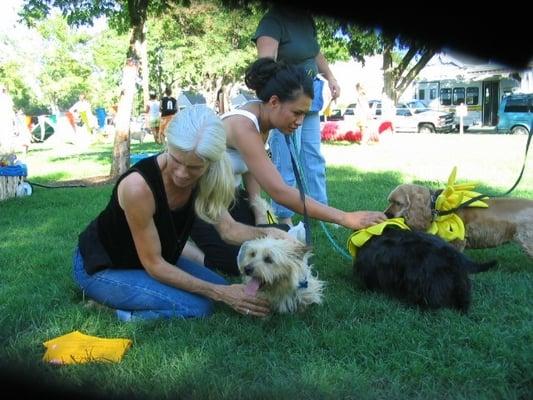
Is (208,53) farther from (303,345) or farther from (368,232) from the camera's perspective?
(303,345)

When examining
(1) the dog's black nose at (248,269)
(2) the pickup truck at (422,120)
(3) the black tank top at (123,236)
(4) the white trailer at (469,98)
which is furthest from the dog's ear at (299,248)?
(4) the white trailer at (469,98)

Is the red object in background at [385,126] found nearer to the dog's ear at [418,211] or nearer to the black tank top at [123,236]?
the dog's ear at [418,211]

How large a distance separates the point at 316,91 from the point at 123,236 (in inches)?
120

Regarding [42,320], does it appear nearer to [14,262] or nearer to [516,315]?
[14,262]

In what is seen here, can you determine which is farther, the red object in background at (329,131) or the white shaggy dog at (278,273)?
the red object in background at (329,131)

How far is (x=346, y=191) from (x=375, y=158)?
6.04m

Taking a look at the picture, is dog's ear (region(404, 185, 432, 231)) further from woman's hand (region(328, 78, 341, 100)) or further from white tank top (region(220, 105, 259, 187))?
woman's hand (region(328, 78, 341, 100))

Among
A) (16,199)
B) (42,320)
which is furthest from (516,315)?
(16,199)

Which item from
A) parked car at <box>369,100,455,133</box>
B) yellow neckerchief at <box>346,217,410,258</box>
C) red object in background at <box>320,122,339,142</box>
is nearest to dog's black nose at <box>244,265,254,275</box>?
yellow neckerchief at <box>346,217,410,258</box>

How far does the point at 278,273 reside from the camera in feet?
11.7

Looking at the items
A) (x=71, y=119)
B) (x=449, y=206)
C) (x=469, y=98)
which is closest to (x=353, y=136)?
(x=71, y=119)

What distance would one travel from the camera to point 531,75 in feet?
7.09

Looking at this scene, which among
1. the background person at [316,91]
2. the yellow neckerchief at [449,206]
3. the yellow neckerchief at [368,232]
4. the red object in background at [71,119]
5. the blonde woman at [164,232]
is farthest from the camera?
the red object in background at [71,119]

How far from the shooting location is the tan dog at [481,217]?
15.3 ft
